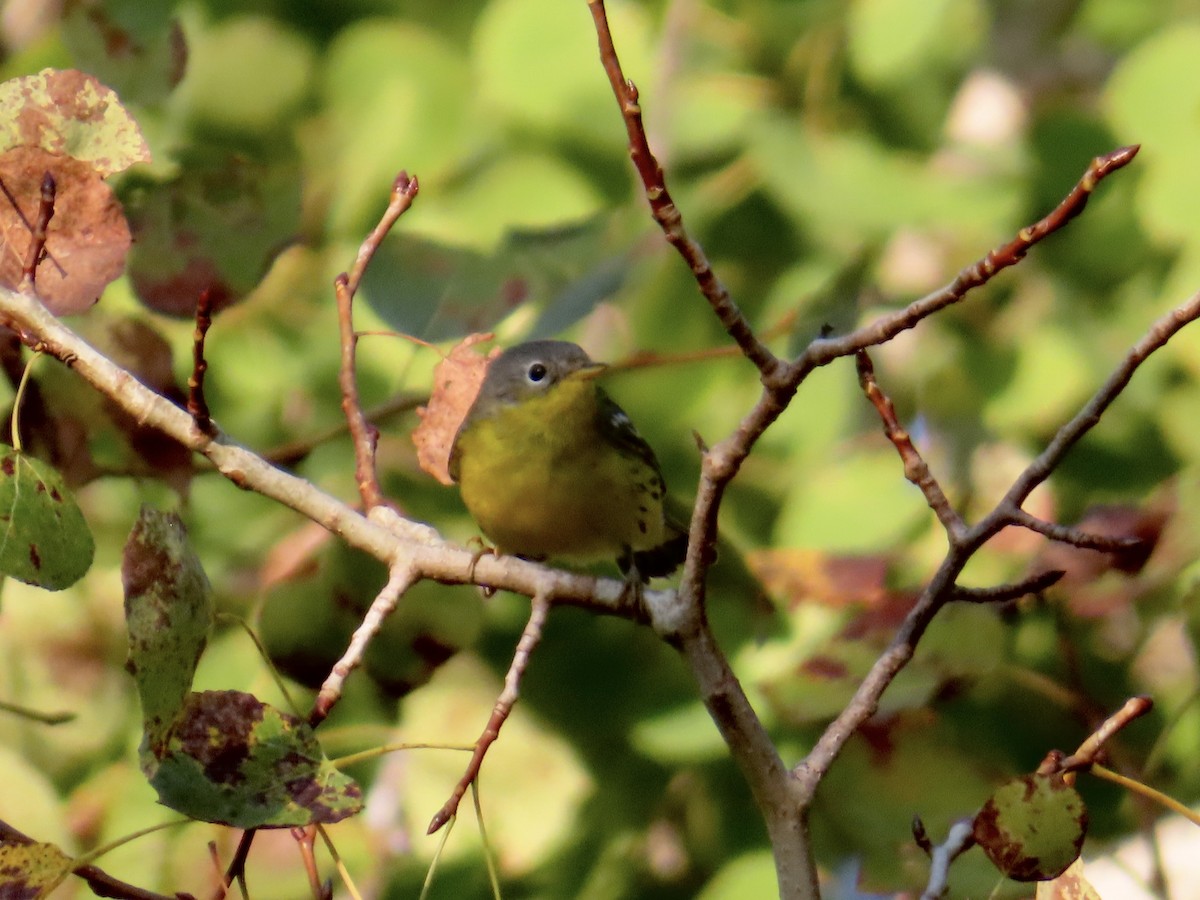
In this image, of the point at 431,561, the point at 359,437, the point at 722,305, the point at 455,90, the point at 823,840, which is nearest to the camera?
the point at 722,305

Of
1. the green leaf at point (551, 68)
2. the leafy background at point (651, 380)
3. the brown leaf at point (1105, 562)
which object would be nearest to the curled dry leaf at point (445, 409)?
the leafy background at point (651, 380)

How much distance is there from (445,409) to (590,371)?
65 centimetres

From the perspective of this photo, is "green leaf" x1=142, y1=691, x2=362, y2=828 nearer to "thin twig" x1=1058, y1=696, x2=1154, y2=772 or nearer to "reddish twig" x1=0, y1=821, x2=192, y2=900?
"reddish twig" x1=0, y1=821, x2=192, y2=900

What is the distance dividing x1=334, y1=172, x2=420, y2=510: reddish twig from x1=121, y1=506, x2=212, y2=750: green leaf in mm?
299

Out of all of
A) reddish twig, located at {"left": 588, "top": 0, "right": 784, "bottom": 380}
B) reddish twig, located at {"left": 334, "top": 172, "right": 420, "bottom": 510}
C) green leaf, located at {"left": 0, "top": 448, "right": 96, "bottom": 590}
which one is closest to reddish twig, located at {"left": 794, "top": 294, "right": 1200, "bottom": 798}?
reddish twig, located at {"left": 588, "top": 0, "right": 784, "bottom": 380}

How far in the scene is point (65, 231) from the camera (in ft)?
4.19

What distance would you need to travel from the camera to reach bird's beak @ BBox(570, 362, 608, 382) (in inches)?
80.8

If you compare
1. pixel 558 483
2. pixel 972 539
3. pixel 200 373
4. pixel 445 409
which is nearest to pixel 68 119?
pixel 200 373

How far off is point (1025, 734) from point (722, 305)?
1077 mm

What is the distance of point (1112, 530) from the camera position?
1670mm

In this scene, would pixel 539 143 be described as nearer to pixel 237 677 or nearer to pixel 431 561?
pixel 237 677

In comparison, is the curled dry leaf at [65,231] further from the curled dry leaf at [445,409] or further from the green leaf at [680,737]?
the green leaf at [680,737]

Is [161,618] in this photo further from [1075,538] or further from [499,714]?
[1075,538]

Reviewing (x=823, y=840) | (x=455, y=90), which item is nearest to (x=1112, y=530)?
(x=823, y=840)
